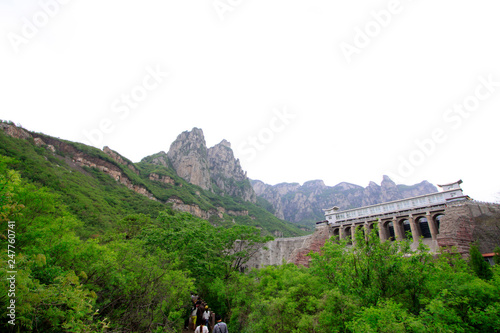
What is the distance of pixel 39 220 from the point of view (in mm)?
9953

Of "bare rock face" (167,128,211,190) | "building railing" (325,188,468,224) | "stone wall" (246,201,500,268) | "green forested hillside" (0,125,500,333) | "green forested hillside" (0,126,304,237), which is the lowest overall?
"green forested hillside" (0,125,500,333)

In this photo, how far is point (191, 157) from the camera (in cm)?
13612

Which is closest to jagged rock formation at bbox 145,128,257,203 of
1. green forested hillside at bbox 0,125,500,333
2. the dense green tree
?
green forested hillside at bbox 0,125,500,333

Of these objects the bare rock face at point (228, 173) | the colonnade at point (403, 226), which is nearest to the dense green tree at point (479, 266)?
the colonnade at point (403, 226)

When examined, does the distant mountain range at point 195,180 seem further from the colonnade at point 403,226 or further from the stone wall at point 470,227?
the stone wall at point 470,227

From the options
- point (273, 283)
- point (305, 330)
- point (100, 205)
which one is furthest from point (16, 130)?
point (305, 330)

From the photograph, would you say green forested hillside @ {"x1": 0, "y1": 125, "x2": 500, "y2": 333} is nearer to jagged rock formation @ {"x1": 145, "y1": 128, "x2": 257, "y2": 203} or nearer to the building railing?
the building railing

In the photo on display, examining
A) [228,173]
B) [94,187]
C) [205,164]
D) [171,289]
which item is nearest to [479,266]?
[171,289]

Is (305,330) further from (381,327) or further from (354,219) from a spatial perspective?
(354,219)

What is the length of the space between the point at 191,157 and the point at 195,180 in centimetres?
1453

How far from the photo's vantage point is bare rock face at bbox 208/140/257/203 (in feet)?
526

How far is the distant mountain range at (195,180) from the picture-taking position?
2992 inches

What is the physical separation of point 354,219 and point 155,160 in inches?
4733

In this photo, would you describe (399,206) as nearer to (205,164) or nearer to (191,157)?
(191,157)
